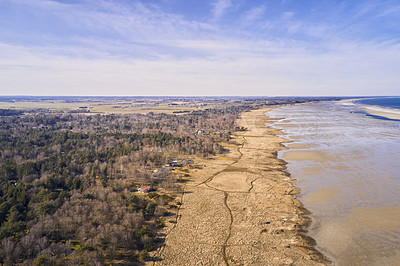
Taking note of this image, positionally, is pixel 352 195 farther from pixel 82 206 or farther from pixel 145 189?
pixel 82 206

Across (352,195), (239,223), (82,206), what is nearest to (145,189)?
(82,206)

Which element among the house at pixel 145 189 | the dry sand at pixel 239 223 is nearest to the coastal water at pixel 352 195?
the dry sand at pixel 239 223

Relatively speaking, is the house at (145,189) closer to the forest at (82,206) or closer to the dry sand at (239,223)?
the forest at (82,206)

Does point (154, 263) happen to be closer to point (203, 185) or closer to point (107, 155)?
point (203, 185)

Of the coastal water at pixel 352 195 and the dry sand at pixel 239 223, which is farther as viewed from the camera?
the coastal water at pixel 352 195

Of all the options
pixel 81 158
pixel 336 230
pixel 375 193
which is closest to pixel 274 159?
pixel 375 193

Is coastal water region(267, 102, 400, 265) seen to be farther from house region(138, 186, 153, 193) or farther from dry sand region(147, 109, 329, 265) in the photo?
house region(138, 186, 153, 193)

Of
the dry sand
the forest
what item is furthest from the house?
the dry sand
